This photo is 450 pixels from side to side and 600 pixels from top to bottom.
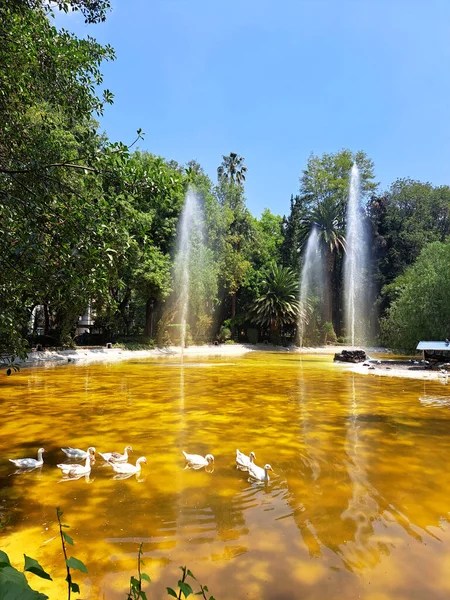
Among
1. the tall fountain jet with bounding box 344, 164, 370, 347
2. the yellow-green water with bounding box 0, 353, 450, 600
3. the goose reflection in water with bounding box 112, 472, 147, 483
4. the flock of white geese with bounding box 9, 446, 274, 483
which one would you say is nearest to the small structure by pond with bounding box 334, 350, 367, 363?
the yellow-green water with bounding box 0, 353, 450, 600

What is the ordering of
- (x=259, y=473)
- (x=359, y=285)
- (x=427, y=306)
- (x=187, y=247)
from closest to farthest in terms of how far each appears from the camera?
(x=259, y=473)
(x=427, y=306)
(x=187, y=247)
(x=359, y=285)

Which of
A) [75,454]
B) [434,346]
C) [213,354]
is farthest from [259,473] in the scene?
[213,354]

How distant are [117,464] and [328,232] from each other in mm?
50606

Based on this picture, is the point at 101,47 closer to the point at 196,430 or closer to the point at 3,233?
the point at 3,233

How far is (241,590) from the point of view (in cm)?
415

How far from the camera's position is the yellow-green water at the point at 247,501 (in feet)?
14.4

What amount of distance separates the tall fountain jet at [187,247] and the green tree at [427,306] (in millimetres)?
17493

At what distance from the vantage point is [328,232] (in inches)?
2144

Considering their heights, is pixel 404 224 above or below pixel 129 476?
above

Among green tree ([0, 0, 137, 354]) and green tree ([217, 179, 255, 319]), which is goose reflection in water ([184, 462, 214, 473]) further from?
green tree ([217, 179, 255, 319])

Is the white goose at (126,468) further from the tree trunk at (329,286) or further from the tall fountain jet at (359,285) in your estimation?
the tree trunk at (329,286)

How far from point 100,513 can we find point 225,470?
7.66 ft

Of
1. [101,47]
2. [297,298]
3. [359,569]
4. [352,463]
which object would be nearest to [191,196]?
[297,298]

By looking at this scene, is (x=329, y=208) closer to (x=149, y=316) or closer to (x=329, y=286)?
(x=329, y=286)
